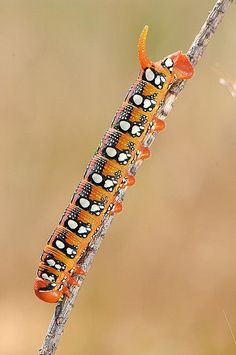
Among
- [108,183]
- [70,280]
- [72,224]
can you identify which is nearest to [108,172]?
[108,183]

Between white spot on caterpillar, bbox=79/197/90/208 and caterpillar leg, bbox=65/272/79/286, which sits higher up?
white spot on caterpillar, bbox=79/197/90/208

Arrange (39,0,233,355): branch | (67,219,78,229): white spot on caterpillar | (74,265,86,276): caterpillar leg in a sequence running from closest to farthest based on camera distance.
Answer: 1. (39,0,233,355): branch
2. (74,265,86,276): caterpillar leg
3. (67,219,78,229): white spot on caterpillar

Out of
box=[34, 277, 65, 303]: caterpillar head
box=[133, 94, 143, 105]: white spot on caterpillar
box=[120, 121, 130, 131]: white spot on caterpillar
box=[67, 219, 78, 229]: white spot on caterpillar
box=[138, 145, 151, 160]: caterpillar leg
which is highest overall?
box=[133, 94, 143, 105]: white spot on caterpillar

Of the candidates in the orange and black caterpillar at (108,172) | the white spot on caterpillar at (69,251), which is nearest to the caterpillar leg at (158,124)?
the orange and black caterpillar at (108,172)

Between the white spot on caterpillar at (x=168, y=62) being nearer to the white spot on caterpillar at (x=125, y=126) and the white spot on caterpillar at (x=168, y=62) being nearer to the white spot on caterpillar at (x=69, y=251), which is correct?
the white spot on caterpillar at (x=125, y=126)

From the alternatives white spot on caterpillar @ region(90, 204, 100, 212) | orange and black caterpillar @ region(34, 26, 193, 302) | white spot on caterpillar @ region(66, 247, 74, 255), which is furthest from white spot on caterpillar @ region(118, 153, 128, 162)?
A: white spot on caterpillar @ region(66, 247, 74, 255)

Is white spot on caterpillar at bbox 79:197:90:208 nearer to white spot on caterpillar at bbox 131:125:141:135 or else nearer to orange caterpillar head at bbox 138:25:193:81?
white spot on caterpillar at bbox 131:125:141:135

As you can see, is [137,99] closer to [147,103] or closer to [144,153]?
[147,103]
